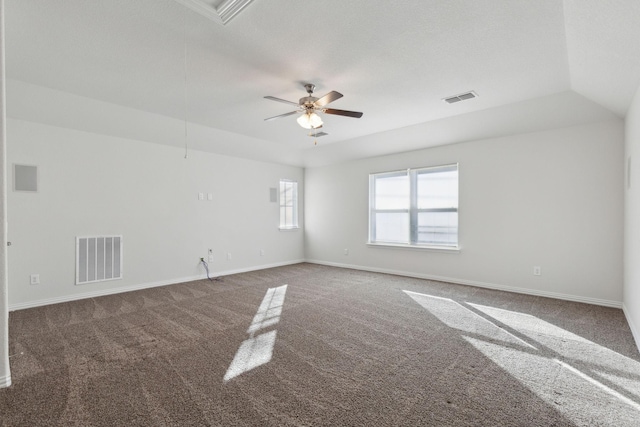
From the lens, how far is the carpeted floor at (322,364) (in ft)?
5.96

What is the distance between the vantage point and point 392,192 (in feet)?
20.5

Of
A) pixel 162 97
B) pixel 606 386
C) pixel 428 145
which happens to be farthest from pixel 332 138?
pixel 606 386

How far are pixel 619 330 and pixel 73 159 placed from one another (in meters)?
7.05

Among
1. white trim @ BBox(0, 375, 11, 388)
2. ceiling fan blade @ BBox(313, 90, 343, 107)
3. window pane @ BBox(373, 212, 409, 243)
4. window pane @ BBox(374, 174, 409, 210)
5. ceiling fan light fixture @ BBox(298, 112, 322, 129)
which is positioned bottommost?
white trim @ BBox(0, 375, 11, 388)

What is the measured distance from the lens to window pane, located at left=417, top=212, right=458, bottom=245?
539 cm

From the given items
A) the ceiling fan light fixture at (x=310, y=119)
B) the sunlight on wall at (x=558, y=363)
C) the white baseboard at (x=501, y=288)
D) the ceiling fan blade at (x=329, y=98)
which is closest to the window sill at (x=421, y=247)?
the white baseboard at (x=501, y=288)

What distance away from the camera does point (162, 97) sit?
378cm

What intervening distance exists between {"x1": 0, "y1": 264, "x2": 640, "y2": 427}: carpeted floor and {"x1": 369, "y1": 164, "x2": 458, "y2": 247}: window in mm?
1760

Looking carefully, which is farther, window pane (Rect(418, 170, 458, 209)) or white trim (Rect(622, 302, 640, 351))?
window pane (Rect(418, 170, 458, 209))

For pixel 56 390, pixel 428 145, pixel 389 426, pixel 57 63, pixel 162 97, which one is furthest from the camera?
pixel 428 145

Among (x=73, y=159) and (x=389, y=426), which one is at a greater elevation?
(x=73, y=159)

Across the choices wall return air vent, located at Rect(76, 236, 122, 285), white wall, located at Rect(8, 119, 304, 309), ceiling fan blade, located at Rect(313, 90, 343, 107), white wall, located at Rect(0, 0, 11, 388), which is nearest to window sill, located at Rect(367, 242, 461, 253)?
white wall, located at Rect(8, 119, 304, 309)

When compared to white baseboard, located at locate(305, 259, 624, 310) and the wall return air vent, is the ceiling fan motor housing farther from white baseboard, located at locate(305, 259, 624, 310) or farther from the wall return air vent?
white baseboard, located at locate(305, 259, 624, 310)

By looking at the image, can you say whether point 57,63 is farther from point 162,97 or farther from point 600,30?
point 600,30
